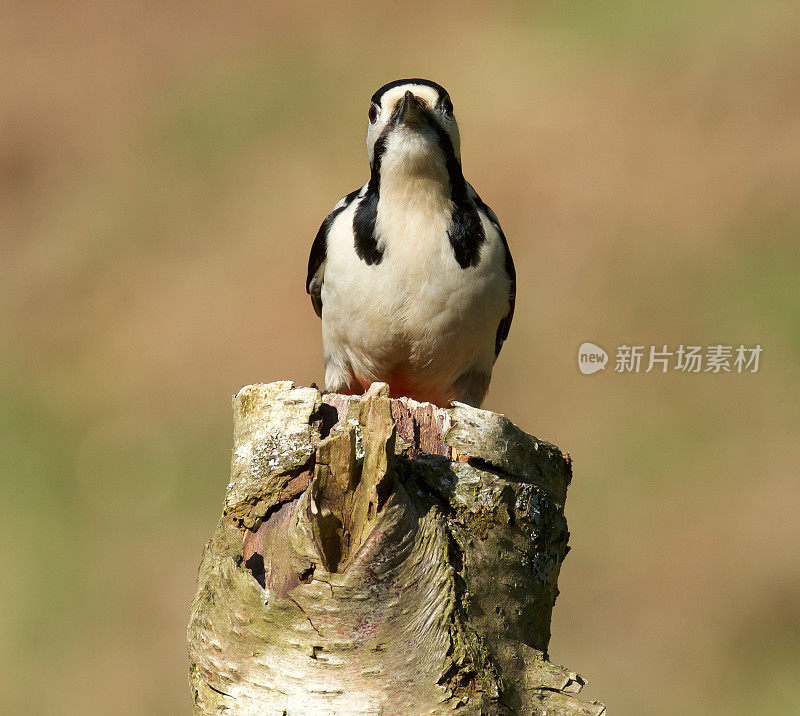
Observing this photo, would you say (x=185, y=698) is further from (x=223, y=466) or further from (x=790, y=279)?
(x=790, y=279)

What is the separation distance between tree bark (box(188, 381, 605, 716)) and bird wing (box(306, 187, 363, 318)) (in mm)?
1828

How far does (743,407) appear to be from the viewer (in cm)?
891

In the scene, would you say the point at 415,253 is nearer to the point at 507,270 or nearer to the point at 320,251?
the point at 507,270

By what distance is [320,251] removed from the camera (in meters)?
5.18

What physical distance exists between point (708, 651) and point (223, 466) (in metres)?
4.00

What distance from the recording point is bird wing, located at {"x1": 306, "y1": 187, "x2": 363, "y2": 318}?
512cm

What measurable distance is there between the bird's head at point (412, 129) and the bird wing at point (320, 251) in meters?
0.48

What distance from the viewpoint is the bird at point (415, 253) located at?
4.61 meters

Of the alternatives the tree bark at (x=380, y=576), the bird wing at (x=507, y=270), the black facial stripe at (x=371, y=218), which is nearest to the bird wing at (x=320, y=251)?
the black facial stripe at (x=371, y=218)

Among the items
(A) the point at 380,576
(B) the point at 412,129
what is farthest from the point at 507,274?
(A) the point at 380,576

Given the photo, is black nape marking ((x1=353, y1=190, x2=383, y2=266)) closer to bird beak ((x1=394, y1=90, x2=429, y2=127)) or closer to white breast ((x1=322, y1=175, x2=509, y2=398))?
white breast ((x1=322, y1=175, x2=509, y2=398))

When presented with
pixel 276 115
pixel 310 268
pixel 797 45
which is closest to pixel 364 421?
pixel 310 268

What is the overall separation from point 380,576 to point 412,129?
2309mm

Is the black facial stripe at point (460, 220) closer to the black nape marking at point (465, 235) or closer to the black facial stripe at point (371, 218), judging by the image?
the black nape marking at point (465, 235)
